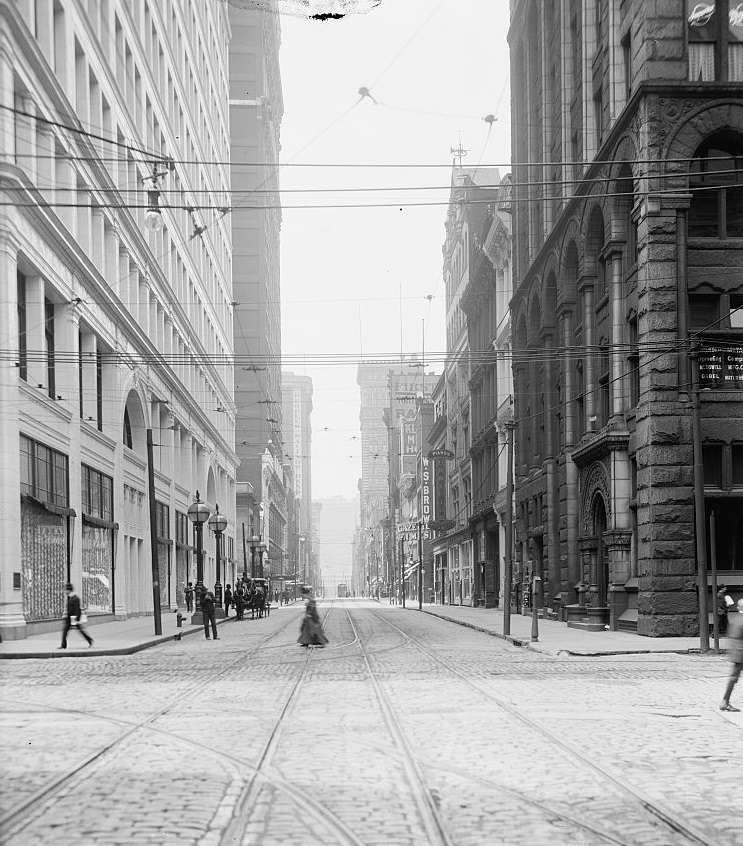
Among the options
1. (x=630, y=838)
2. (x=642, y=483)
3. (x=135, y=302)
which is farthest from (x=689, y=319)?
(x=135, y=302)

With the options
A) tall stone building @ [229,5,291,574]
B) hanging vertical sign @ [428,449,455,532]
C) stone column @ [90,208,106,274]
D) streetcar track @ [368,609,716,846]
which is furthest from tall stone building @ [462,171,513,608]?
tall stone building @ [229,5,291,574]

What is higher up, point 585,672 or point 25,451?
point 25,451

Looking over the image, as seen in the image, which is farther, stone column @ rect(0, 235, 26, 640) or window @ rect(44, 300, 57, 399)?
window @ rect(44, 300, 57, 399)

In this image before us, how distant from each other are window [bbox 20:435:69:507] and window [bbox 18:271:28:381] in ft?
6.76

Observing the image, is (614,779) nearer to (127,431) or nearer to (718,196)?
(718,196)

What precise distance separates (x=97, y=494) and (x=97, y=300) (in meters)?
8.00

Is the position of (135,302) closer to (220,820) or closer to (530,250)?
(530,250)

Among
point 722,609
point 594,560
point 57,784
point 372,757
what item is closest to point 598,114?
point 594,560

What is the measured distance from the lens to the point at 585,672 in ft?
75.4

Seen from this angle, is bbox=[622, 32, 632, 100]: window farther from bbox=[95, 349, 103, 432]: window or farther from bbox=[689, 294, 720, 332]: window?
bbox=[95, 349, 103, 432]: window

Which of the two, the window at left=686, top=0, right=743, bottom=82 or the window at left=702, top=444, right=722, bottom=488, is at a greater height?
the window at left=686, top=0, right=743, bottom=82

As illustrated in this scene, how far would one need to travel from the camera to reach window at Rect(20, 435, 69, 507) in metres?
35.4

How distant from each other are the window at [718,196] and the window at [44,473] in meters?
20.9

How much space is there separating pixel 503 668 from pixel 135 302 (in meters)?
35.4
